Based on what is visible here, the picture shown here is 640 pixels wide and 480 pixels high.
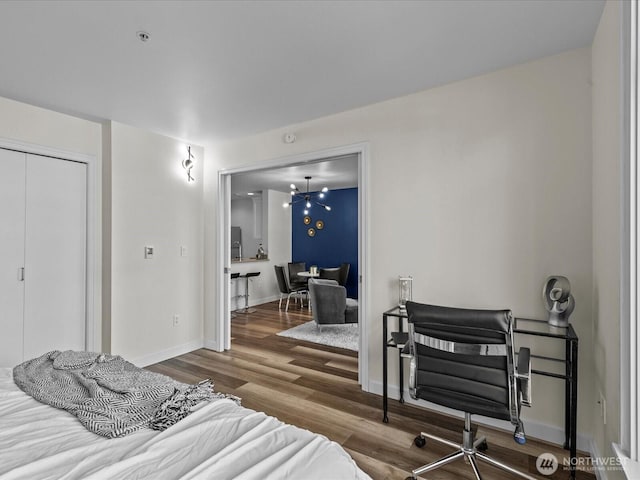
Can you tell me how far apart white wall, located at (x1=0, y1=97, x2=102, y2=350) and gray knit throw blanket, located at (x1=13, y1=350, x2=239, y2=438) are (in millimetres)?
1686

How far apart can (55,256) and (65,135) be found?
1.17 meters

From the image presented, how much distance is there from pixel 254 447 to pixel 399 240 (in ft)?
6.78

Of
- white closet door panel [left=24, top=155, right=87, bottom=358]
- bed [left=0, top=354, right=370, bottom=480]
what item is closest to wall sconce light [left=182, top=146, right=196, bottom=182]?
white closet door panel [left=24, top=155, right=87, bottom=358]

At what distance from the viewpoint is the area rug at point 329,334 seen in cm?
439

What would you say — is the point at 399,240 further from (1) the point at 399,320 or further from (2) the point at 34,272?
(2) the point at 34,272

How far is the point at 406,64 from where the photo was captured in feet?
7.65

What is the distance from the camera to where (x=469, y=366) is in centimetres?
175

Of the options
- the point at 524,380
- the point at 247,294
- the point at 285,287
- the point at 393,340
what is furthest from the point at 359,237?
the point at 247,294

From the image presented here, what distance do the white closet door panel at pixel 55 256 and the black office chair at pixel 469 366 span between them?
327 cm

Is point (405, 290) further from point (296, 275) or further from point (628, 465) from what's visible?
point (296, 275)

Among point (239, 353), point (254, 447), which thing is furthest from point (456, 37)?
point (239, 353)

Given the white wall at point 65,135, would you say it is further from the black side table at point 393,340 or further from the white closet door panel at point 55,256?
the black side table at point 393,340

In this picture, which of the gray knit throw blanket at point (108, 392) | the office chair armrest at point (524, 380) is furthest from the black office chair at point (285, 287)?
the office chair armrest at point (524, 380)

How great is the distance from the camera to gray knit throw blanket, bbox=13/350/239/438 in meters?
1.29
